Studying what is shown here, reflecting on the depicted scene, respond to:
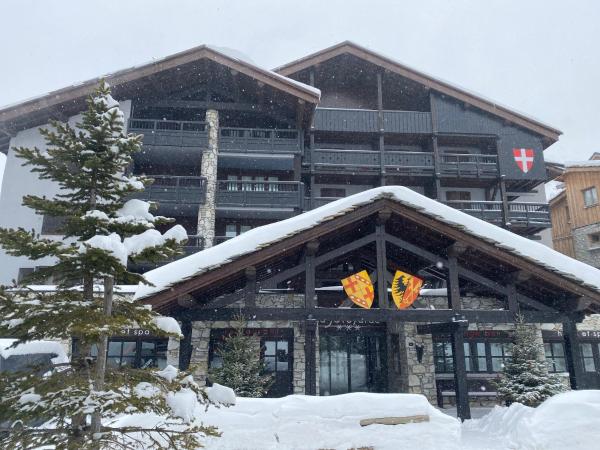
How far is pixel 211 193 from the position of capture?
20406 millimetres

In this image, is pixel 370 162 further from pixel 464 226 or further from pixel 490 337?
pixel 464 226

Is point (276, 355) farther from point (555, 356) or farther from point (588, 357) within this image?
point (588, 357)

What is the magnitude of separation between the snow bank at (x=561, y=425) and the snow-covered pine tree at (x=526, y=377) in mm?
1362

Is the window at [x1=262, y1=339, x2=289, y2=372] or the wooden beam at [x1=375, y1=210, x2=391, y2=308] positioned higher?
the wooden beam at [x1=375, y1=210, x2=391, y2=308]

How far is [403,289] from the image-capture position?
10953 mm

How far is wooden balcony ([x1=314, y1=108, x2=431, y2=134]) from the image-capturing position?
23.2 meters

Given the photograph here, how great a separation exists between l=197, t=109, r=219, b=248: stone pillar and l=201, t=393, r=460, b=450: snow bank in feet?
40.1

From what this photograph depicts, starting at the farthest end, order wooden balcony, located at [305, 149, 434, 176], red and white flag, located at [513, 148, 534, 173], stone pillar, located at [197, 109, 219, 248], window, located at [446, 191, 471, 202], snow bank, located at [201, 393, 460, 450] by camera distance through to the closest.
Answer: window, located at [446, 191, 471, 202]
red and white flag, located at [513, 148, 534, 173]
wooden balcony, located at [305, 149, 434, 176]
stone pillar, located at [197, 109, 219, 248]
snow bank, located at [201, 393, 460, 450]

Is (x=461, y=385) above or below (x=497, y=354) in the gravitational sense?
below

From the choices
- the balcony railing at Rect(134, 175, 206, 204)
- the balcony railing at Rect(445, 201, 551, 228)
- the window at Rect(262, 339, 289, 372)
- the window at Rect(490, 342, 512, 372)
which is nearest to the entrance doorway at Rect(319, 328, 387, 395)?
the window at Rect(262, 339, 289, 372)

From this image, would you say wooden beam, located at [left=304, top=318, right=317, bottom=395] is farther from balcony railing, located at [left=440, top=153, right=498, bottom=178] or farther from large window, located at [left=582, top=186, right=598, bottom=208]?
large window, located at [left=582, top=186, right=598, bottom=208]

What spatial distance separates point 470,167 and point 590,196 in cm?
1001

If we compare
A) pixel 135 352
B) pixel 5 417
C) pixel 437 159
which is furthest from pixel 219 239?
pixel 5 417

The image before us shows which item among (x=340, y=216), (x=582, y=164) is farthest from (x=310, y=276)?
(x=582, y=164)
